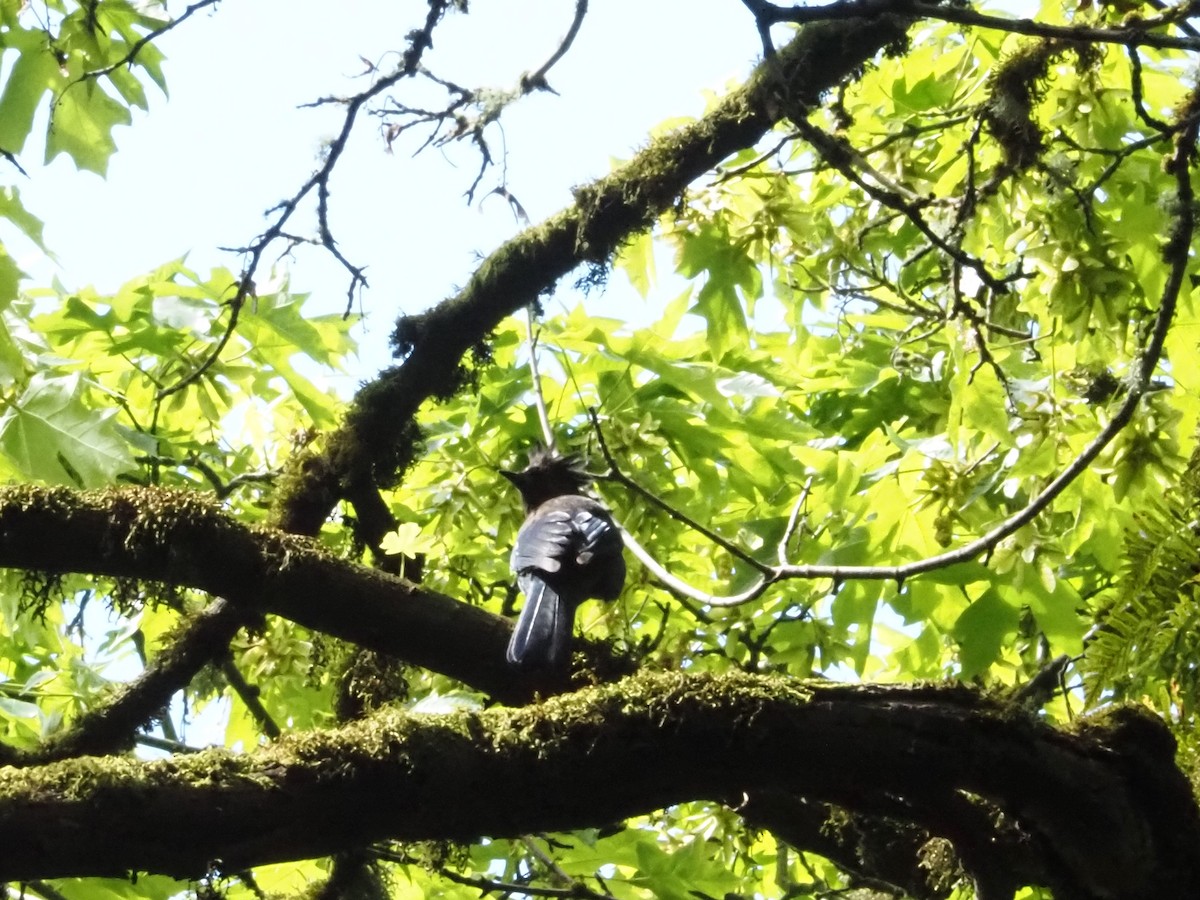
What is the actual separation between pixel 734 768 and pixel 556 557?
1.55 m

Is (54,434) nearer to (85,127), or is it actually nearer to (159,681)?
(159,681)

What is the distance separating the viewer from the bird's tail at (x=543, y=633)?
2.44 meters

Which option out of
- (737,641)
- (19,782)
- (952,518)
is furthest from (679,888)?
(19,782)

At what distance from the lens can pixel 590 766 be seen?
5.42 ft

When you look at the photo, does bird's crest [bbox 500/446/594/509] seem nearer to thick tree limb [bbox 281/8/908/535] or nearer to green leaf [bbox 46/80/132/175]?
thick tree limb [bbox 281/8/908/535]

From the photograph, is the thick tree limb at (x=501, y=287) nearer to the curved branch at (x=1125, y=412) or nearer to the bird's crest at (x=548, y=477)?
the bird's crest at (x=548, y=477)

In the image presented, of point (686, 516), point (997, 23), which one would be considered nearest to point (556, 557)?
point (686, 516)

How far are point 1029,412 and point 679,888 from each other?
57.4 inches

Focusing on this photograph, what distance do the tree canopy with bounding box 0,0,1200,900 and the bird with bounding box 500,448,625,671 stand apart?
0.06 m

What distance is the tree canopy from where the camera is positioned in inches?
64.7

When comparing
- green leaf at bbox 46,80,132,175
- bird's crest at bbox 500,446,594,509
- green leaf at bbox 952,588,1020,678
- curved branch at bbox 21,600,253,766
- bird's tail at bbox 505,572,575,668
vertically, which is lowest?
curved branch at bbox 21,600,253,766

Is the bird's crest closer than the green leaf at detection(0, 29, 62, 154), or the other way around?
the green leaf at detection(0, 29, 62, 154)

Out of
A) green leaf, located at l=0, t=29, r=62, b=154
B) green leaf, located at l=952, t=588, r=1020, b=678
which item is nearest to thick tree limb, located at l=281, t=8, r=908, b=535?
green leaf, located at l=0, t=29, r=62, b=154

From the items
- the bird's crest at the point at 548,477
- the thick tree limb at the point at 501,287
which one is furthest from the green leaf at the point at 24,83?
the bird's crest at the point at 548,477
